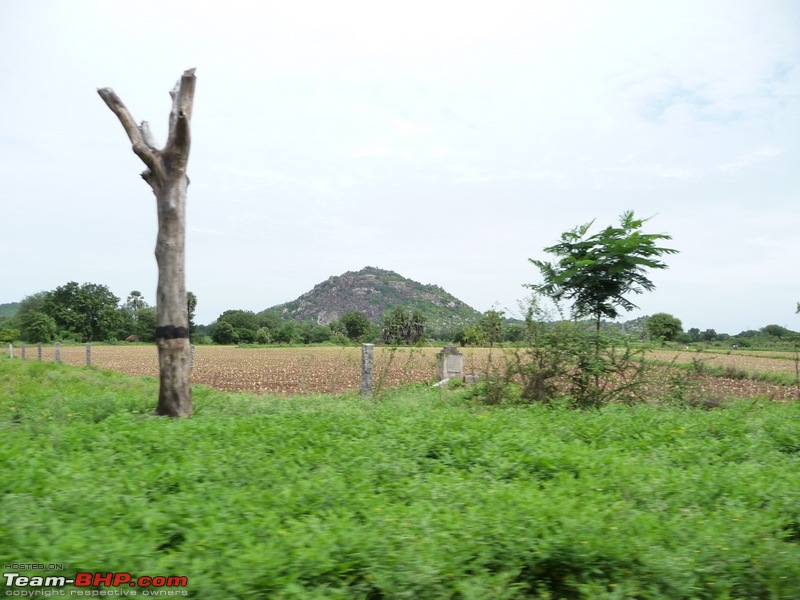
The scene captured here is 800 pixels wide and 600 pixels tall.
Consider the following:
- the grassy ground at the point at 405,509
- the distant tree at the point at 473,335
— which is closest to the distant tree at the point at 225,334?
the distant tree at the point at 473,335

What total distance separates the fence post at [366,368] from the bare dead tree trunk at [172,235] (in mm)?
4724

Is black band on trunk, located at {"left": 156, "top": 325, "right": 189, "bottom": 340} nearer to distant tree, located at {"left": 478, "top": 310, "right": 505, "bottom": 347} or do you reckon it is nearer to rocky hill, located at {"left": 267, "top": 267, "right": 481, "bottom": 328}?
A: distant tree, located at {"left": 478, "top": 310, "right": 505, "bottom": 347}

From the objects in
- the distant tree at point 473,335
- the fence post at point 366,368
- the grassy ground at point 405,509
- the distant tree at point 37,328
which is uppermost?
the distant tree at point 37,328

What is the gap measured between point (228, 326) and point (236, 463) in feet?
212

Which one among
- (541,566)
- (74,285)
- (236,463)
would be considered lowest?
(541,566)

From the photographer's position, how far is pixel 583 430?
23.7ft

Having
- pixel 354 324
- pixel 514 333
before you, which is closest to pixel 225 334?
pixel 354 324

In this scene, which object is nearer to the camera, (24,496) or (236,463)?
(24,496)

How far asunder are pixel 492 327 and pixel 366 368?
2.98 meters

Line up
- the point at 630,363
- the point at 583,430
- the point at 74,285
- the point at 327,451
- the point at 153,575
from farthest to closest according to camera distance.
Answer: the point at 74,285 → the point at 630,363 → the point at 583,430 → the point at 327,451 → the point at 153,575

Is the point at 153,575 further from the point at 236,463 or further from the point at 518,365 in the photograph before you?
the point at 518,365

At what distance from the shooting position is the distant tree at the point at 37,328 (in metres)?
63.4

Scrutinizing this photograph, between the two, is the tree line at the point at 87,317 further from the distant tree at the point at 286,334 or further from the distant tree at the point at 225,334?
the distant tree at the point at 286,334

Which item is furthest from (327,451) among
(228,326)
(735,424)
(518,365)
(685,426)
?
(228,326)
